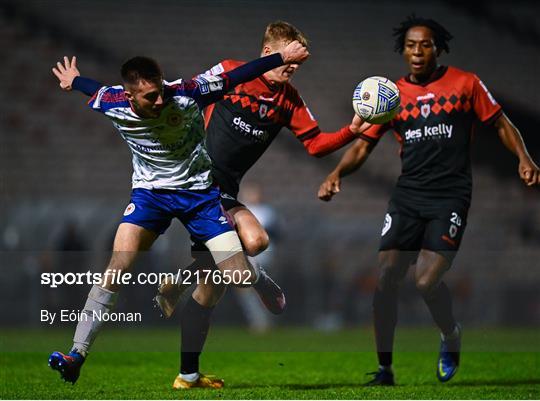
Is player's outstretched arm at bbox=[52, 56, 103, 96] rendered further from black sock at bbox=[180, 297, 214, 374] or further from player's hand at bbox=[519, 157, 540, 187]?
player's hand at bbox=[519, 157, 540, 187]

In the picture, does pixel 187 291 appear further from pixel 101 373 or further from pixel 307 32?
pixel 307 32

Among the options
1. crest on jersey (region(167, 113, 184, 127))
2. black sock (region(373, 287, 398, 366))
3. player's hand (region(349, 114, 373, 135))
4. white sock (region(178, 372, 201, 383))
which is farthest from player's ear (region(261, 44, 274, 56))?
white sock (region(178, 372, 201, 383))

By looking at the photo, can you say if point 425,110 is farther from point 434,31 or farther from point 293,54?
point 293,54

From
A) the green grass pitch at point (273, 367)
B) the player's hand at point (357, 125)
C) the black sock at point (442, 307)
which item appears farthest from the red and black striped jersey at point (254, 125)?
the black sock at point (442, 307)

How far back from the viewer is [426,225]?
6.96 metres

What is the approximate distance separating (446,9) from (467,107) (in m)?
11.0

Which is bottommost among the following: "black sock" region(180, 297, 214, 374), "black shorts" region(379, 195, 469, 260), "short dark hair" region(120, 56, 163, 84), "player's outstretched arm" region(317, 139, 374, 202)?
"black sock" region(180, 297, 214, 374)

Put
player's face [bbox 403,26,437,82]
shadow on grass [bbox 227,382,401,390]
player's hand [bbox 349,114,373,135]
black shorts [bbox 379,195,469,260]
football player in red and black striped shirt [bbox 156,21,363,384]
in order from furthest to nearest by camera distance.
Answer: player's face [bbox 403,26,437,82] < black shorts [bbox 379,195,469,260] < football player in red and black striped shirt [bbox 156,21,363,384] < shadow on grass [bbox 227,382,401,390] < player's hand [bbox 349,114,373,135]

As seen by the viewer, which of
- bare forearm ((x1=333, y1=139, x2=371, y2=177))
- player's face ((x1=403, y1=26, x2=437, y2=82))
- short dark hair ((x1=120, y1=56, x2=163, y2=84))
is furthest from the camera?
bare forearm ((x1=333, y1=139, x2=371, y2=177))

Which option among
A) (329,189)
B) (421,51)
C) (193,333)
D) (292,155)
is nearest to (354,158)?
(329,189)

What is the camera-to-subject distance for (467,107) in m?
6.89

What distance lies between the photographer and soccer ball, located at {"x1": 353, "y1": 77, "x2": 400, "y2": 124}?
609 cm

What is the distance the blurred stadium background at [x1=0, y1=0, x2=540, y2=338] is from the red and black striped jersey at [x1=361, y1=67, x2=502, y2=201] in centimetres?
530

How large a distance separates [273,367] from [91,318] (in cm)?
255
